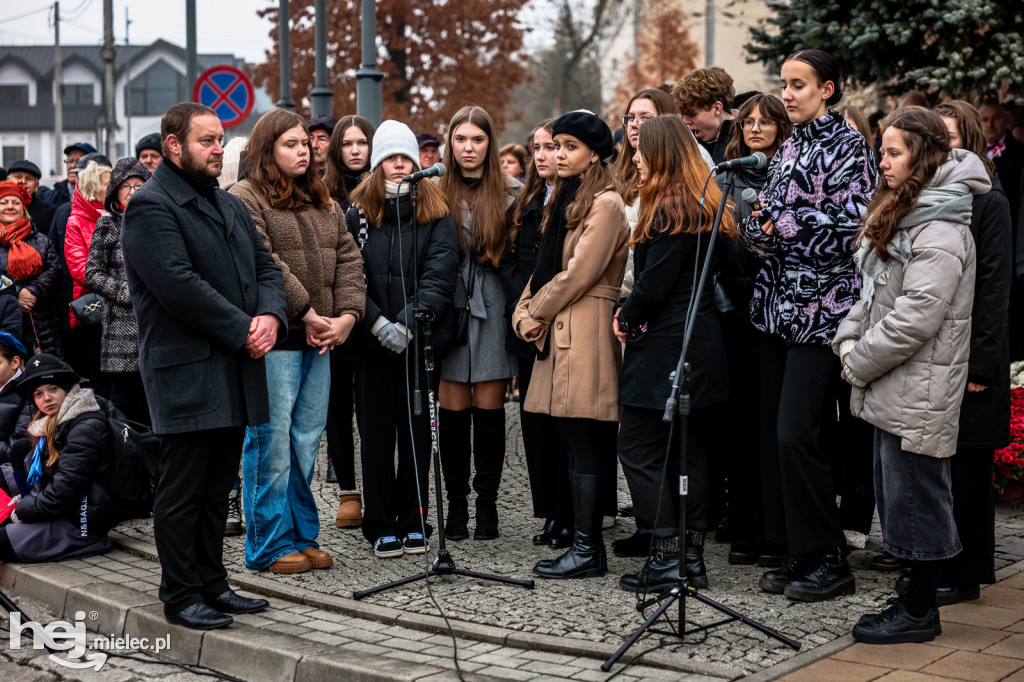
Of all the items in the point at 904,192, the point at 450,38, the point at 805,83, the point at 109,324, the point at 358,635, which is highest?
the point at 450,38

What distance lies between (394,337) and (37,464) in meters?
2.26

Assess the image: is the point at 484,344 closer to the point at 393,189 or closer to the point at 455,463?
the point at 455,463

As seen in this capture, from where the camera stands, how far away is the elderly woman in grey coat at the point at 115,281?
789cm

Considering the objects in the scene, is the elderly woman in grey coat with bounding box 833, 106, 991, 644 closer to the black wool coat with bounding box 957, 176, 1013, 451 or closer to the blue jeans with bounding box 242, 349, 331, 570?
the black wool coat with bounding box 957, 176, 1013, 451

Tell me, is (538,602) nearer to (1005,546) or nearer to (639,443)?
(639,443)

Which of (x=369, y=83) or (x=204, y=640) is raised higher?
(x=369, y=83)

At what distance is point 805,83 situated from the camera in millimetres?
5508

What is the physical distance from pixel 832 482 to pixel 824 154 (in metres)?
1.53

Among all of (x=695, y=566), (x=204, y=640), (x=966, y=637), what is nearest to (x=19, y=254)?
(x=204, y=640)

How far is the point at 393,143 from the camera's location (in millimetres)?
6379

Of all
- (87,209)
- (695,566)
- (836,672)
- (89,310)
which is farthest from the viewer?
(87,209)

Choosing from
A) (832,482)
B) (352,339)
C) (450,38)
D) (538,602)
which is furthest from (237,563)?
(450,38)

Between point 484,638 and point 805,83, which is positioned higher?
point 805,83

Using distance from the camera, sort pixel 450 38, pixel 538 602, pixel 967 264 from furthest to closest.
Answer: pixel 450 38 < pixel 538 602 < pixel 967 264
